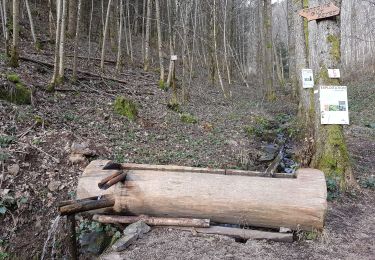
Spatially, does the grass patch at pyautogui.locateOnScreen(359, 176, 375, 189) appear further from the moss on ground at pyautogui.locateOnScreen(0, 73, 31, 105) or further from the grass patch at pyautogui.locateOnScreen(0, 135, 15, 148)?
the moss on ground at pyautogui.locateOnScreen(0, 73, 31, 105)

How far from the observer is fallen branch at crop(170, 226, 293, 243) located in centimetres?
420

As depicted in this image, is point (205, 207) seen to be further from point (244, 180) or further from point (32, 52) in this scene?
point (32, 52)

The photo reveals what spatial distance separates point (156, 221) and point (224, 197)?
0.95 meters

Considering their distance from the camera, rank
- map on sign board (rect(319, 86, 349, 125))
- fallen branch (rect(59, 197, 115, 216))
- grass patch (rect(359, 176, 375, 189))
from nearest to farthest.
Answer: fallen branch (rect(59, 197, 115, 216)), map on sign board (rect(319, 86, 349, 125)), grass patch (rect(359, 176, 375, 189))

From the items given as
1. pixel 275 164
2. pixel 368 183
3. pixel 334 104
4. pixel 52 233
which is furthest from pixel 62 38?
pixel 368 183

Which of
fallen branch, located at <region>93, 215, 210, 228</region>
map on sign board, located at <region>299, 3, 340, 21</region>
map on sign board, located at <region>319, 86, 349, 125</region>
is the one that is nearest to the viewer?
fallen branch, located at <region>93, 215, 210, 228</region>

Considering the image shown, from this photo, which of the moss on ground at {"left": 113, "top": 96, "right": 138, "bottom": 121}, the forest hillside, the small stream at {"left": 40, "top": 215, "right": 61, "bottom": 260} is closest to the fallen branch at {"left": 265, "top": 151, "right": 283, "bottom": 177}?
the forest hillside

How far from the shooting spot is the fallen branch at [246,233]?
420 centimetres

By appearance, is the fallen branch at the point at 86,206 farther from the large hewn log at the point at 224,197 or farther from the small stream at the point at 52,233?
the small stream at the point at 52,233

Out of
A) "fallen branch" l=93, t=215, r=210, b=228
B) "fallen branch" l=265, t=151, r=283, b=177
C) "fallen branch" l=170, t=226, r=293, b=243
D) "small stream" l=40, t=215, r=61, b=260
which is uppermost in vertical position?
"fallen branch" l=265, t=151, r=283, b=177

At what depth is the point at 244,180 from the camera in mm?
4559

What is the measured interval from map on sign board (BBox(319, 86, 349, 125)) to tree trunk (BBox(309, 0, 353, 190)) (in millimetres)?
100

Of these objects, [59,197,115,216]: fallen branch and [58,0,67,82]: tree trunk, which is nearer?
[59,197,115,216]: fallen branch

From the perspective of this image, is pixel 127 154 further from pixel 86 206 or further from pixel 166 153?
pixel 86 206
